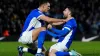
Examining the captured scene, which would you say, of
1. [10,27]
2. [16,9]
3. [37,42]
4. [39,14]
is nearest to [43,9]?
[39,14]

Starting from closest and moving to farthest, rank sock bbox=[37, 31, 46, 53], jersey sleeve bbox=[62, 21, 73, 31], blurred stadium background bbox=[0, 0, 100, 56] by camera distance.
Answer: jersey sleeve bbox=[62, 21, 73, 31] < sock bbox=[37, 31, 46, 53] < blurred stadium background bbox=[0, 0, 100, 56]

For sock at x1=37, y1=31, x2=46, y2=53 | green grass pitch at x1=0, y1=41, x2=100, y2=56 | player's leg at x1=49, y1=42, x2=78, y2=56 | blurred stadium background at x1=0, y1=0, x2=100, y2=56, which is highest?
blurred stadium background at x1=0, y1=0, x2=100, y2=56

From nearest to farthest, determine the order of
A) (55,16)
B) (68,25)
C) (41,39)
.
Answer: (68,25) < (41,39) < (55,16)

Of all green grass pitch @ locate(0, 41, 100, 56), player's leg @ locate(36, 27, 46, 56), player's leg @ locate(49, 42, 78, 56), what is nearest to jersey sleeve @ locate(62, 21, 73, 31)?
player's leg @ locate(49, 42, 78, 56)

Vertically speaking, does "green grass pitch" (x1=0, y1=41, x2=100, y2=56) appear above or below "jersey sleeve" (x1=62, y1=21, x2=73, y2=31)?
above

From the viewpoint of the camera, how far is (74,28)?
10.5 metres

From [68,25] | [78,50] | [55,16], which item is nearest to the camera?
[68,25]

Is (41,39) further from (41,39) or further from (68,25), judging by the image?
(68,25)

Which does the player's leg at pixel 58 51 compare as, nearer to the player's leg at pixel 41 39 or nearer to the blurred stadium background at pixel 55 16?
the player's leg at pixel 41 39

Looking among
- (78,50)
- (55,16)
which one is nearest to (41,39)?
(78,50)

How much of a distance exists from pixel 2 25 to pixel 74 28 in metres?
15.3

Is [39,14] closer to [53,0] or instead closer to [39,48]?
[39,48]

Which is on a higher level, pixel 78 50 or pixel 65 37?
pixel 78 50

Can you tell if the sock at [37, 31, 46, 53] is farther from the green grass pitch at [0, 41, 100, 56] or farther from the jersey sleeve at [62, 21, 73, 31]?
the green grass pitch at [0, 41, 100, 56]
